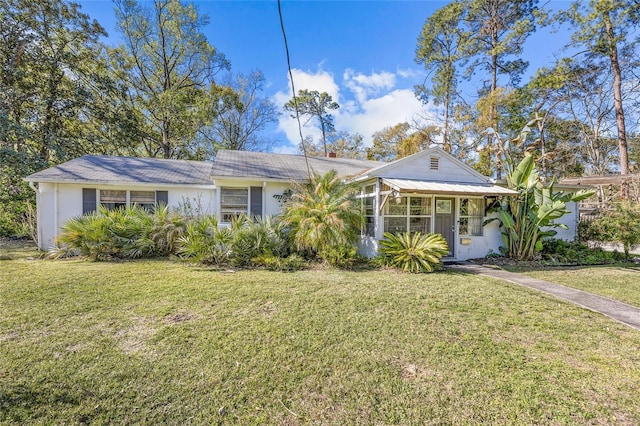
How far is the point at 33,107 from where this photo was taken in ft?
56.4

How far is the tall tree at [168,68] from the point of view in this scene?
21.9 m

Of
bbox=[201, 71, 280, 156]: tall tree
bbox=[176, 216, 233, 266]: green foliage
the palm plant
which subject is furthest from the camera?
bbox=[201, 71, 280, 156]: tall tree

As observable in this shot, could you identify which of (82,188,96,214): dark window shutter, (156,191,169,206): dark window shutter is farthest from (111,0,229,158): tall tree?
(156,191,169,206): dark window shutter

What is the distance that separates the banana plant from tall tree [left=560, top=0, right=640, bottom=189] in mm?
9752

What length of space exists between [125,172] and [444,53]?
24394 millimetres

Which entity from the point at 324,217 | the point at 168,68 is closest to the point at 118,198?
the point at 324,217

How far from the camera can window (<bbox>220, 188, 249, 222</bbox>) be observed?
38.8 ft

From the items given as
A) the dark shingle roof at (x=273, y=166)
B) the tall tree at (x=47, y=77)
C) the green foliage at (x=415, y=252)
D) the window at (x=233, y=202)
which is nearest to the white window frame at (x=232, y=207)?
the window at (x=233, y=202)

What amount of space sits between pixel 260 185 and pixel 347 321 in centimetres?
861

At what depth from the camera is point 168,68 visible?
2339cm

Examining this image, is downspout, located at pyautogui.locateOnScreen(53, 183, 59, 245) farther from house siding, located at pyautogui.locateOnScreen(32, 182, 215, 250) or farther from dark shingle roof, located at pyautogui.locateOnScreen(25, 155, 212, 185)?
dark shingle roof, located at pyautogui.locateOnScreen(25, 155, 212, 185)

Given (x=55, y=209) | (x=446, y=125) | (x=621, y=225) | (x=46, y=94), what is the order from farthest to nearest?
(x=446, y=125)
(x=46, y=94)
(x=55, y=209)
(x=621, y=225)

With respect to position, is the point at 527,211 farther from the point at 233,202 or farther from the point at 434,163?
the point at 233,202

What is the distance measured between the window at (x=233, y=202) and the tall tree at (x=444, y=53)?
18045 millimetres
